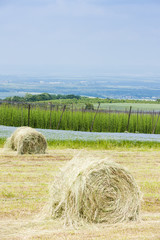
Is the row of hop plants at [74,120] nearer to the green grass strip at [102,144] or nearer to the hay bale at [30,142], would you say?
the green grass strip at [102,144]

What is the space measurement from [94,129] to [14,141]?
10914 mm

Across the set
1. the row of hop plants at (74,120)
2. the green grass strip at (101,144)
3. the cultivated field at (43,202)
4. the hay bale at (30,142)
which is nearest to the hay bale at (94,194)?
A: the cultivated field at (43,202)

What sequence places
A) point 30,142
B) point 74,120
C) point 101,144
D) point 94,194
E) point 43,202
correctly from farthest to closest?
point 74,120 < point 101,144 < point 30,142 < point 43,202 < point 94,194

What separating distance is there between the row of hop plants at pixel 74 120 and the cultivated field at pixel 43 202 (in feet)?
33.2

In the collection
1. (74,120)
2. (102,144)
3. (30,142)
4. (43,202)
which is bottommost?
(43,202)

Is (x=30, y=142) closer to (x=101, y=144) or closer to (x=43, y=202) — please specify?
(x=101, y=144)

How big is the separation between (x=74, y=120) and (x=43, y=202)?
54.6ft

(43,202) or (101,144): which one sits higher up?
(101,144)

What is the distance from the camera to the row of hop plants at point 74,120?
961 inches

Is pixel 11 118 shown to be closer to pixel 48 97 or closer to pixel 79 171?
pixel 79 171

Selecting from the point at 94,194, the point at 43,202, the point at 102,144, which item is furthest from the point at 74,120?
the point at 94,194

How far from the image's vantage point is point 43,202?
793 cm

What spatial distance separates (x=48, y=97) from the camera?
214 ft

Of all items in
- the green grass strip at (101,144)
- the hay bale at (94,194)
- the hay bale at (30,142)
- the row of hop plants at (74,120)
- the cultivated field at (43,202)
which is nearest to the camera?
the cultivated field at (43,202)
